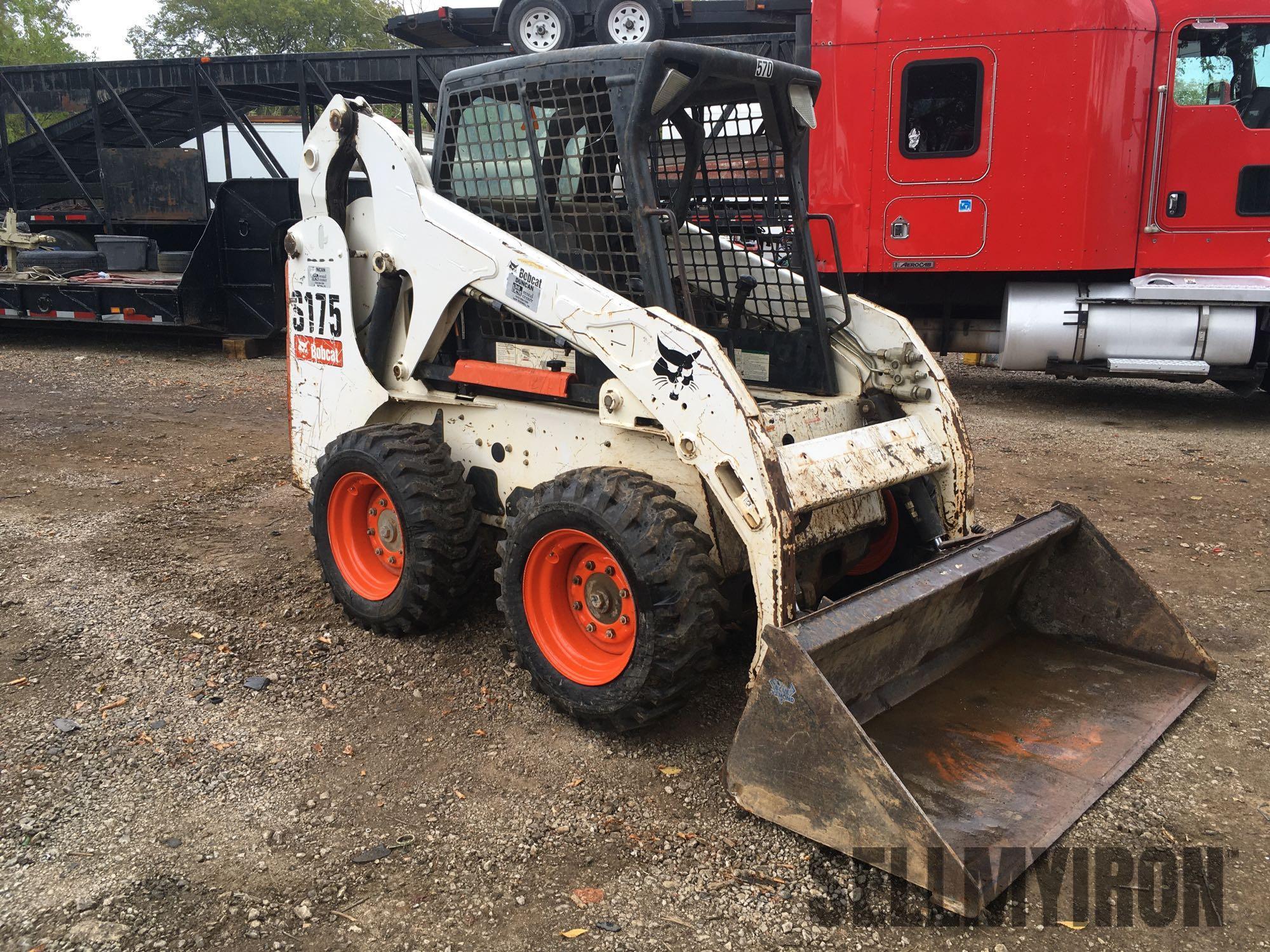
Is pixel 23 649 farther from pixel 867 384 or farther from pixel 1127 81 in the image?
pixel 1127 81

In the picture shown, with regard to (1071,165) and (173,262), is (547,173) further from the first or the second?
(173,262)

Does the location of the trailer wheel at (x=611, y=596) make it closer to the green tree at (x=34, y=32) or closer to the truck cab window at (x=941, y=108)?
the truck cab window at (x=941, y=108)

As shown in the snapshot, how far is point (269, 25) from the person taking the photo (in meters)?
37.9

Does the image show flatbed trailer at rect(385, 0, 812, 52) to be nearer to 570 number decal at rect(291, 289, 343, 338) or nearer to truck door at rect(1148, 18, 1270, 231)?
truck door at rect(1148, 18, 1270, 231)

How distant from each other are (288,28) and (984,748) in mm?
41147

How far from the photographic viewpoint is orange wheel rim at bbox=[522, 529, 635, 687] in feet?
11.0

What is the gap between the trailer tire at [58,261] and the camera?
12500mm

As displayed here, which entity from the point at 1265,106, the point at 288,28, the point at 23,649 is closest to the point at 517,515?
the point at 23,649

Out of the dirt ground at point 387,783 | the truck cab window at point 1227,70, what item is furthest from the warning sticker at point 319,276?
the truck cab window at point 1227,70

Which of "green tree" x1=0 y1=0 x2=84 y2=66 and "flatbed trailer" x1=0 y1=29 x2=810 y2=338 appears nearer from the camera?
"flatbed trailer" x1=0 y1=29 x2=810 y2=338

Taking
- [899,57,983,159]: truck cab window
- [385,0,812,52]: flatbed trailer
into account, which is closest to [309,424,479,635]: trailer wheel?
[899,57,983,159]: truck cab window

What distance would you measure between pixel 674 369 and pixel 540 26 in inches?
396

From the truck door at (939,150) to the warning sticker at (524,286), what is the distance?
18.6 ft

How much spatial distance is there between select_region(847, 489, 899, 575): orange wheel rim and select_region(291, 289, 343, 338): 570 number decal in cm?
237
